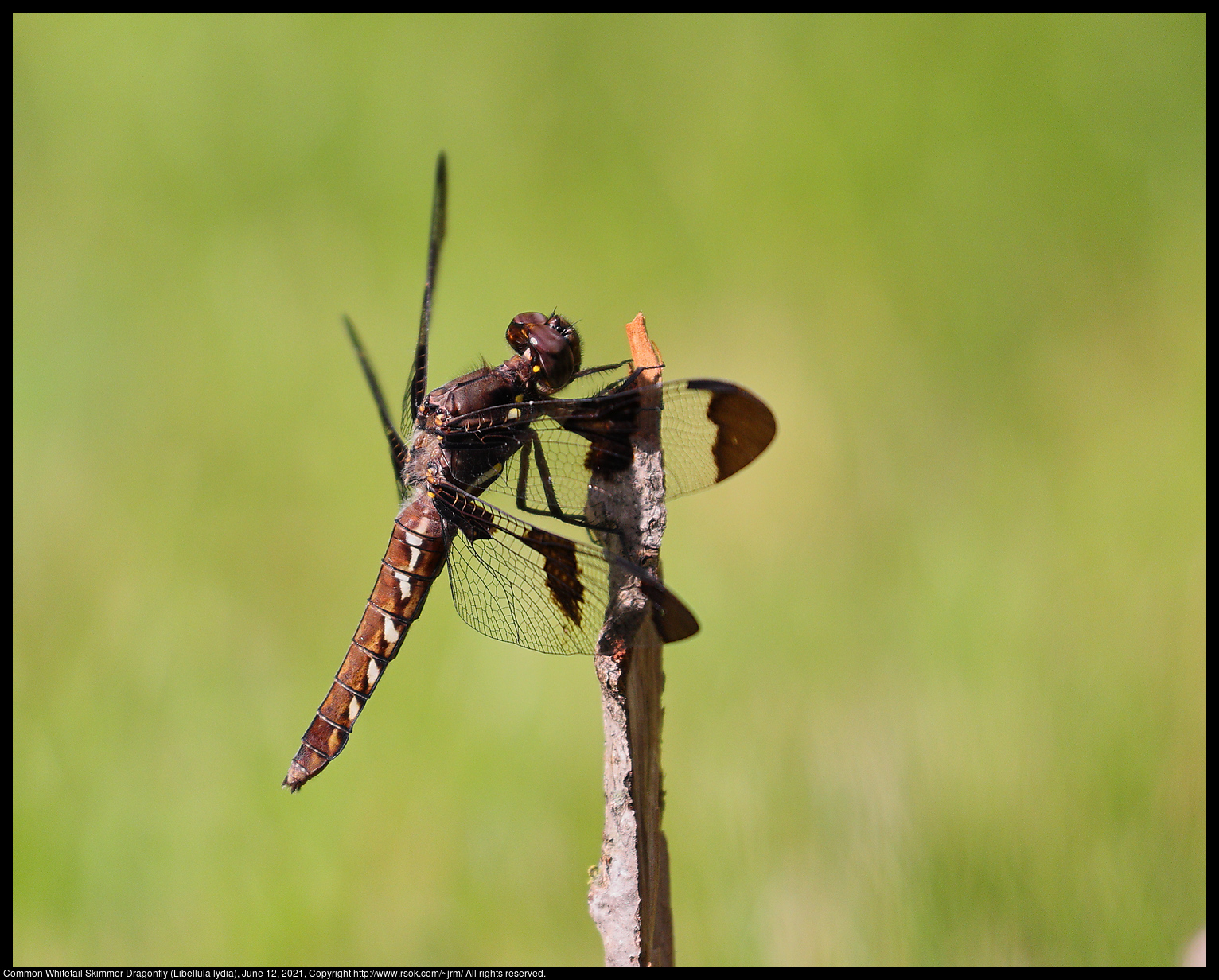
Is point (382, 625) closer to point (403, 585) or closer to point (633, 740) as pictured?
point (403, 585)

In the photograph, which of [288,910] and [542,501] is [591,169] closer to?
[542,501]

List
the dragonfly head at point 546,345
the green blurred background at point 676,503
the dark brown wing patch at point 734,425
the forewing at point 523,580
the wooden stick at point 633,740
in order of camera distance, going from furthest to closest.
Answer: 1. the green blurred background at point 676,503
2. the dragonfly head at point 546,345
3. the forewing at point 523,580
4. the dark brown wing patch at point 734,425
5. the wooden stick at point 633,740

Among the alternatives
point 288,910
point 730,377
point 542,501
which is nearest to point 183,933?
point 288,910

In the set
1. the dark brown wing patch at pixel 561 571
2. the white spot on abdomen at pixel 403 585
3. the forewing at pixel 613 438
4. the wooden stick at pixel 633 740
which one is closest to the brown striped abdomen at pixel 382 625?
the white spot on abdomen at pixel 403 585

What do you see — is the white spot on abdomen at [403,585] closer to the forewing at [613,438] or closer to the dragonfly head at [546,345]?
the forewing at [613,438]

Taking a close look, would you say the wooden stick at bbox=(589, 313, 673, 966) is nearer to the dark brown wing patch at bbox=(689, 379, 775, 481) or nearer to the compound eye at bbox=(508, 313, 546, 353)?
the dark brown wing patch at bbox=(689, 379, 775, 481)

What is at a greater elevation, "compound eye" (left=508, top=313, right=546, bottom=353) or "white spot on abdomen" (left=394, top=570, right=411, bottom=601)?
"compound eye" (left=508, top=313, right=546, bottom=353)

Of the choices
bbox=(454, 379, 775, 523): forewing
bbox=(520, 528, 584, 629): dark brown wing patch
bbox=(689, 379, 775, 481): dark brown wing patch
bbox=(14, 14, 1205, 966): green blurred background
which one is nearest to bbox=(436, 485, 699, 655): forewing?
bbox=(520, 528, 584, 629): dark brown wing patch
